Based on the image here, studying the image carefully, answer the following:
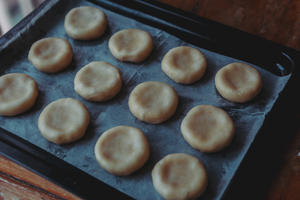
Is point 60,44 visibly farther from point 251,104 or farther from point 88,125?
point 251,104

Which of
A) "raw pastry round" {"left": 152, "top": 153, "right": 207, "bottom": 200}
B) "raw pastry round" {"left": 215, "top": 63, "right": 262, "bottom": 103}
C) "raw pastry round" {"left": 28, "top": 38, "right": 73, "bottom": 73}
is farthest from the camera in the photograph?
"raw pastry round" {"left": 28, "top": 38, "right": 73, "bottom": 73}

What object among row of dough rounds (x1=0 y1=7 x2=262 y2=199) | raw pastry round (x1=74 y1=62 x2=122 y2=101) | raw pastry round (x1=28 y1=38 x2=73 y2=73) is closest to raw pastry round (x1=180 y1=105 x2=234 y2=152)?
row of dough rounds (x1=0 y1=7 x2=262 y2=199)

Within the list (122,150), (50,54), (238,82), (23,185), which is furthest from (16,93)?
(238,82)

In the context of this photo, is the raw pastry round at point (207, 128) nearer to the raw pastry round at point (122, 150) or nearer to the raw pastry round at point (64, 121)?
the raw pastry round at point (122, 150)

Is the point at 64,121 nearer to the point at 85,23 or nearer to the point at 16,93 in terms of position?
the point at 16,93

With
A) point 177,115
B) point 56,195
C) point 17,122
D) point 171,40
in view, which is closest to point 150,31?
point 171,40

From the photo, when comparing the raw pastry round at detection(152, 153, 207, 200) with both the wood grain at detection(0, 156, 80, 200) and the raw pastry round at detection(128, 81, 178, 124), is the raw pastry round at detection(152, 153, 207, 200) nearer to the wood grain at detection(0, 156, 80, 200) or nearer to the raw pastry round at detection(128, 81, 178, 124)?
the raw pastry round at detection(128, 81, 178, 124)

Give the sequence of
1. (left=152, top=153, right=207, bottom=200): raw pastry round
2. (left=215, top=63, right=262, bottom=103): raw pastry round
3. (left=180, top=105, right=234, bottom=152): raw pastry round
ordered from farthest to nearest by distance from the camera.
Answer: (left=215, top=63, right=262, bottom=103): raw pastry round
(left=180, top=105, right=234, bottom=152): raw pastry round
(left=152, top=153, right=207, bottom=200): raw pastry round
